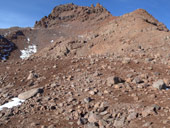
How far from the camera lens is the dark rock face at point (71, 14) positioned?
8381cm

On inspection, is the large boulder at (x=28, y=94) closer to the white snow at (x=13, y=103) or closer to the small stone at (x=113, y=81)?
the white snow at (x=13, y=103)

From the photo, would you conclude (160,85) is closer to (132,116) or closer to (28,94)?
(132,116)

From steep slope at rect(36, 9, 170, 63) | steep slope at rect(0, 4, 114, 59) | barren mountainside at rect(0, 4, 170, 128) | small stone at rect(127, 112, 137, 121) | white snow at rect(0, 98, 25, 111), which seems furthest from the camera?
steep slope at rect(0, 4, 114, 59)

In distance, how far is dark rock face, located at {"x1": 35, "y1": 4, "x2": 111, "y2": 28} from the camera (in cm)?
8381

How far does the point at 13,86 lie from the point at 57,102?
262cm

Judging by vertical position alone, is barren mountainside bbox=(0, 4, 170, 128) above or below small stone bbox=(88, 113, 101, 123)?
above

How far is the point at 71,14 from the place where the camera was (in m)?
91.2

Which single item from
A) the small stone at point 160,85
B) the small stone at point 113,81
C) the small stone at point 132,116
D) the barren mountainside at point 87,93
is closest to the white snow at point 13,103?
the barren mountainside at point 87,93

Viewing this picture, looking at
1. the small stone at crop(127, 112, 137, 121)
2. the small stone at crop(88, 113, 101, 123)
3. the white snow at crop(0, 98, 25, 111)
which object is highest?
the white snow at crop(0, 98, 25, 111)

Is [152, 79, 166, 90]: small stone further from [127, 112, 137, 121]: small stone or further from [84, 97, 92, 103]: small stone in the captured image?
[84, 97, 92, 103]: small stone

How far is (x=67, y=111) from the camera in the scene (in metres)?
4.86

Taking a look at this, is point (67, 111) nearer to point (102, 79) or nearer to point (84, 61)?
point (102, 79)

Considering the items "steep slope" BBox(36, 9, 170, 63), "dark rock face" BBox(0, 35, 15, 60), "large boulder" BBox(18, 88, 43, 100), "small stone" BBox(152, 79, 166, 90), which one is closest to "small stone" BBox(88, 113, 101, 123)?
"small stone" BBox(152, 79, 166, 90)

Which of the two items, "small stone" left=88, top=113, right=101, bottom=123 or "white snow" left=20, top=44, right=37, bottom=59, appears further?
"white snow" left=20, top=44, right=37, bottom=59
